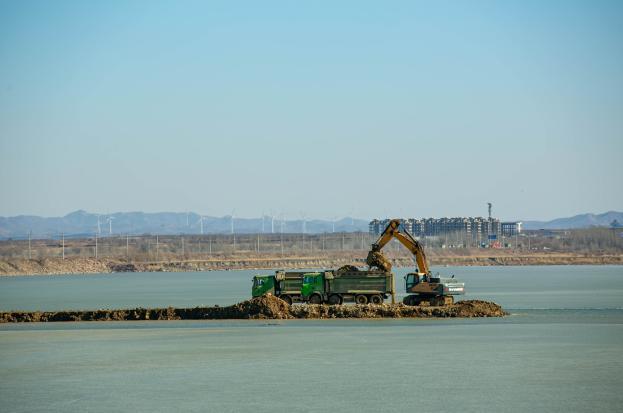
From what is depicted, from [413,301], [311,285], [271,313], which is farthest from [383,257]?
[271,313]

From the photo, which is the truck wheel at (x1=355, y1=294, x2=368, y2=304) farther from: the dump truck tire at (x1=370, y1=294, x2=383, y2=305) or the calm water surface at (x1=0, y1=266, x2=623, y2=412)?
the calm water surface at (x1=0, y1=266, x2=623, y2=412)

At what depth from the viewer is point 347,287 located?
55594 mm

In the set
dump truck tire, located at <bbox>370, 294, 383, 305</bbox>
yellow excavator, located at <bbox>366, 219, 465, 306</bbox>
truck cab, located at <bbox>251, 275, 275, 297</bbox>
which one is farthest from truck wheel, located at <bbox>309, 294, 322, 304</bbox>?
yellow excavator, located at <bbox>366, 219, 465, 306</bbox>

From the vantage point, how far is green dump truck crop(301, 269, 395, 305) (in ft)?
182

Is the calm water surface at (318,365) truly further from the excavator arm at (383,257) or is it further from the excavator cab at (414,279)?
the excavator arm at (383,257)

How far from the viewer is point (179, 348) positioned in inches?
1576

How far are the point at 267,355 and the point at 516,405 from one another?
41.6 feet

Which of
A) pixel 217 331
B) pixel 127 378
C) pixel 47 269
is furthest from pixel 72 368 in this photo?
pixel 47 269

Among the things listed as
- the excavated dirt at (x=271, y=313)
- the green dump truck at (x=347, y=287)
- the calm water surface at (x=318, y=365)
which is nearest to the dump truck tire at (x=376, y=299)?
the green dump truck at (x=347, y=287)

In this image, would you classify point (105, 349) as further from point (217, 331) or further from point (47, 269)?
point (47, 269)

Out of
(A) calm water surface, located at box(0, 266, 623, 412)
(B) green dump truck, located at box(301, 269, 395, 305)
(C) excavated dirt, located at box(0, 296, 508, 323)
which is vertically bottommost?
(A) calm water surface, located at box(0, 266, 623, 412)

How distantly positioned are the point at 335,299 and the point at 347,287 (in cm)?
93

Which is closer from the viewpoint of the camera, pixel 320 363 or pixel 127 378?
pixel 127 378

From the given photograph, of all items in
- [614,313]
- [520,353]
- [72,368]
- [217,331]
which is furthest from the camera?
[614,313]
